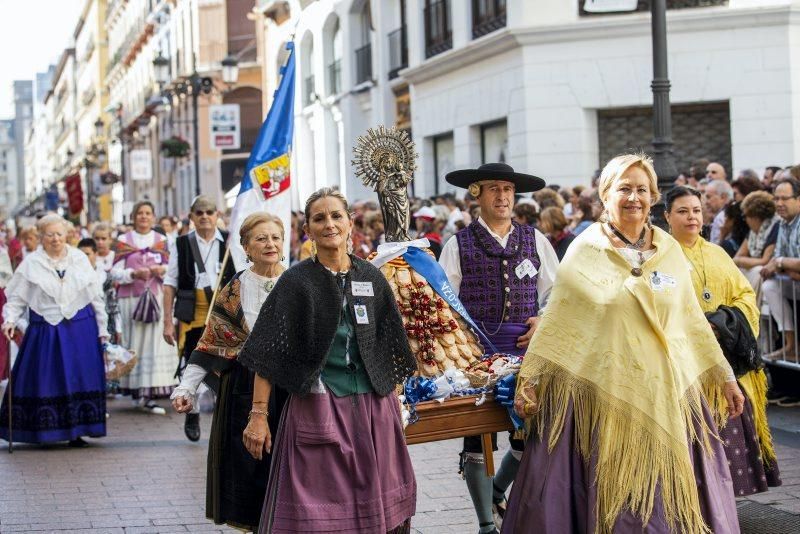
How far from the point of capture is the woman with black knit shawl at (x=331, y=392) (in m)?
5.47

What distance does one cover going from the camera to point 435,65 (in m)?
25.2

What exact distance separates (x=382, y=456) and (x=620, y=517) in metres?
1.00

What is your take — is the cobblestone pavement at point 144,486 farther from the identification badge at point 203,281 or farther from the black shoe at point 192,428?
the identification badge at point 203,281

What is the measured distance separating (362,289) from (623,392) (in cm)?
117

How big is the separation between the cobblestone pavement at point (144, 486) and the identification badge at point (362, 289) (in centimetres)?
197

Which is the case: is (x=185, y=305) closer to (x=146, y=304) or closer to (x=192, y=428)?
(x=192, y=428)

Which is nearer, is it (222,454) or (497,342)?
(222,454)

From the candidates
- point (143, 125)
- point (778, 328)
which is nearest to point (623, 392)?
point (778, 328)

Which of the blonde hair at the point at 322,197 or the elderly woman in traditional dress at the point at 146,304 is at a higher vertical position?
the blonde hair at the point at 322,197

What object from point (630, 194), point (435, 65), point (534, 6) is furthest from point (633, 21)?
point (630, 194)

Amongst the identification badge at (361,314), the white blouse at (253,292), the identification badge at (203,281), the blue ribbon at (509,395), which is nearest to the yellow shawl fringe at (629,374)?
the blue ribbon at (509,395)

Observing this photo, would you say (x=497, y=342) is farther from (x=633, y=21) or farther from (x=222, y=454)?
(x=633, y=21)

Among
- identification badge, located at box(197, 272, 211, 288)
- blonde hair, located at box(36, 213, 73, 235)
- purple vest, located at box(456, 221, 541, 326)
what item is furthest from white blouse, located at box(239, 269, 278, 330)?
blonde hair, located at box(36, 213, 73, 235)

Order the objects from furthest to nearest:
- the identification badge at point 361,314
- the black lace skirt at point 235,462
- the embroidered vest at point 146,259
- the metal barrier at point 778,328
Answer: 1. the embroidered vest at point 146,259
2. the metal barrier at point 778,328
3. the black lace skirt at point 235,462
4. the identification badge at point 361,314
